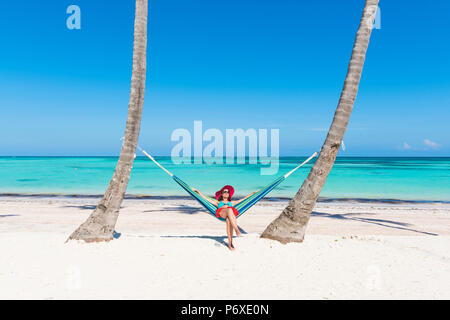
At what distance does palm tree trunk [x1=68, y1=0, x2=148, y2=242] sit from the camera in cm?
416

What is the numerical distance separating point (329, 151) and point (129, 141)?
2.57 meters

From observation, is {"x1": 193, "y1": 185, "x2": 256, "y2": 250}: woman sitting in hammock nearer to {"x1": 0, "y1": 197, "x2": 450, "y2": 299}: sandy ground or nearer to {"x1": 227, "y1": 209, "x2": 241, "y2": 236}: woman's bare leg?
{"x1": 227, "y1": 209, "x2": 241, "y2": 236}: woman's bare leg

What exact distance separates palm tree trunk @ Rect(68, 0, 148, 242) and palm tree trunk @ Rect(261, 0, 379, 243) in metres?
2.05

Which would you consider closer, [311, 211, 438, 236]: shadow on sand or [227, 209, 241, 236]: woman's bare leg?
[227, 209, 241, 236]: woman's bare leg

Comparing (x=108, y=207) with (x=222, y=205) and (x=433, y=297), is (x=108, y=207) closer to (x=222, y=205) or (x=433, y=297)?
(x=222, y=205)

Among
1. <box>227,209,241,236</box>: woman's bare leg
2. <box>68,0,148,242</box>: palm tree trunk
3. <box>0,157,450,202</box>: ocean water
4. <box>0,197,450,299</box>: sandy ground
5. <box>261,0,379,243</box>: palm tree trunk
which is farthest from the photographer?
<box>0,157,450,202</box>: ocean water

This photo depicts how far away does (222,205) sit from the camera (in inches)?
171

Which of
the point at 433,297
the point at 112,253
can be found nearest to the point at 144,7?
the point at 112,253

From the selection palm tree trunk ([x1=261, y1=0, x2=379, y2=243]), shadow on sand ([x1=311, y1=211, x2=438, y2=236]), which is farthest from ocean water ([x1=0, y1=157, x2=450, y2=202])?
palm tree trunk ([x1=261, y1=0, x2=379, y2=243])

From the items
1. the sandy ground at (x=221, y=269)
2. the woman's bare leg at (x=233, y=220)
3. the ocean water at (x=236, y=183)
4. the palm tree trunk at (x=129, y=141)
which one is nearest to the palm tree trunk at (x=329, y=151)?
the sandy ground at (x=221, y=269)

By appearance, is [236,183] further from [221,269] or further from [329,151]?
[221,269]

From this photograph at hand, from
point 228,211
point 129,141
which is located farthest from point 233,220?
point 129,141
